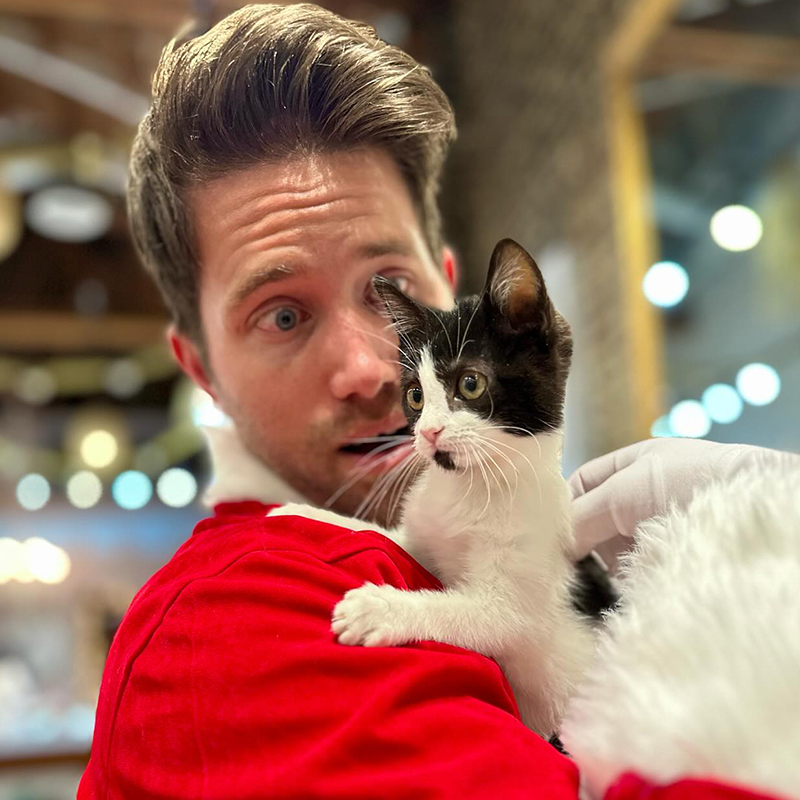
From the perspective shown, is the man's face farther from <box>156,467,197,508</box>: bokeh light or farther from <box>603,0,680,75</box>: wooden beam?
<box>156,467,197,508</box>: bokeh light

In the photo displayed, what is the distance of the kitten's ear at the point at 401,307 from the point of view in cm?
94

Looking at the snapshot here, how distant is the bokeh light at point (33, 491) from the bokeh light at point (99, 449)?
33 centimetres

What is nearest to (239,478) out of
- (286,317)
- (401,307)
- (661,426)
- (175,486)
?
(286,317)

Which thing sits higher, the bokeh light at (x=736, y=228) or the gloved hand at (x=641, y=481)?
the bokeh light at (x=736, y=228)

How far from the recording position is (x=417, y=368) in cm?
94

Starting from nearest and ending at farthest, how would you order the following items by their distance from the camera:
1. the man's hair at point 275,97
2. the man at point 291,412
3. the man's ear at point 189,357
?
the man at point 291,412
the man's hair at point 275,97
the man's ear at point 189,357

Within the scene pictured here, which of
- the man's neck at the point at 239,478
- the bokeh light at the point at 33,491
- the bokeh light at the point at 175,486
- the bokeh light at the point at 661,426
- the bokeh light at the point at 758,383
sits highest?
the man's neck at the point at 239,478

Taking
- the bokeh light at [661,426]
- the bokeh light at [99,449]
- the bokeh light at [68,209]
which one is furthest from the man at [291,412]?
the bokeh light at [99,449]

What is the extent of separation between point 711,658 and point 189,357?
0.93m

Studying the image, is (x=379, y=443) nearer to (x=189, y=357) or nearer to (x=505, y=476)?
(x=505, y=476)

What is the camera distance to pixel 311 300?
3.36 feet

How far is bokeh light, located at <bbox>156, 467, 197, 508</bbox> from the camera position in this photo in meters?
5.57

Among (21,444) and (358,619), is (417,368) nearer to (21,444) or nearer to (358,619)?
(358,619)

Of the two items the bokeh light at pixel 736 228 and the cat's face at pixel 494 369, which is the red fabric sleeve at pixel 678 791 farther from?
the bokeh light at pixel 736 228
